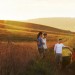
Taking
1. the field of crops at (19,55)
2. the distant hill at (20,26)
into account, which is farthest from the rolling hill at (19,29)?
the field of crops at (19,55)

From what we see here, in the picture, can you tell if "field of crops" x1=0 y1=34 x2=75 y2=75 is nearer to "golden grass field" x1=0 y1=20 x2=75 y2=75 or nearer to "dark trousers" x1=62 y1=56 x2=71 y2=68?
"golden grass field" x1=0 y1=20 x2=75 y2=75

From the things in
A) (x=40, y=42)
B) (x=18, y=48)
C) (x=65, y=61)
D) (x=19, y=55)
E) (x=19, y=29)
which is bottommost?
(x=65, y=61)

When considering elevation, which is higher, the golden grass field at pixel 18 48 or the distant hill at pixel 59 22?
the distant hill at pixel 59 22

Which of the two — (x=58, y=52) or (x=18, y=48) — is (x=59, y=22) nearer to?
(x=58, y=52)

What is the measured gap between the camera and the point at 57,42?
35.5 feet

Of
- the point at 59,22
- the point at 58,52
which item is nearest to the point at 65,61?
the point at 58,52

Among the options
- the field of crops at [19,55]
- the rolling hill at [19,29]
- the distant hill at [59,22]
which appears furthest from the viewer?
the distant hill at [59,22]

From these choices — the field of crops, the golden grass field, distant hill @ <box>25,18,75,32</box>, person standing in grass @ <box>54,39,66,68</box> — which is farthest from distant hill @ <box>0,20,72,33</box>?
person standing in grass @ <box>54,39,66,68</box>

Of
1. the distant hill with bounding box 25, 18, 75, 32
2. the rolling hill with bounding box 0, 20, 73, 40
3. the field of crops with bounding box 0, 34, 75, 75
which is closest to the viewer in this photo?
the field of crops with bounding box 0, 34, 75, 75

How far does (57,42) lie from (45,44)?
1.33ft

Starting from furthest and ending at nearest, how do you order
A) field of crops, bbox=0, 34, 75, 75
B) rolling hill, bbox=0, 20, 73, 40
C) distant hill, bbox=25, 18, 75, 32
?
distant hill, bbox=25, 18, 75, 32 < rolling hill, bbox=0, 20, 73, 40 < field of crops, bbox=0, 34, 75, 75

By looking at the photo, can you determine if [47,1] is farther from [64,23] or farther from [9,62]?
[9,62]

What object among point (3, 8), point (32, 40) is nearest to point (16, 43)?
point (32, 40)

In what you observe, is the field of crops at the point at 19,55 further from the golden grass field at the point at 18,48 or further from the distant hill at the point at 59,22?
the distant hill at the point at 59,22
